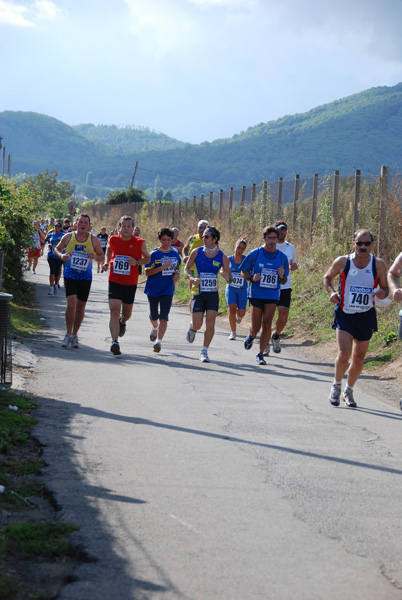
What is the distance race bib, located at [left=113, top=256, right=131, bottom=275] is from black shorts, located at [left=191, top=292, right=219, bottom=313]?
1.13 meters

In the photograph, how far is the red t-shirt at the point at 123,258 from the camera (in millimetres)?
13456

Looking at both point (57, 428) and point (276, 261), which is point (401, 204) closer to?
point (276, 261)

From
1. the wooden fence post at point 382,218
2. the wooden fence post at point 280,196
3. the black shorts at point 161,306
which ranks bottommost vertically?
the black shorts at point 161,306

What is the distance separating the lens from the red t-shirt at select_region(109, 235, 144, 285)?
13.5 m

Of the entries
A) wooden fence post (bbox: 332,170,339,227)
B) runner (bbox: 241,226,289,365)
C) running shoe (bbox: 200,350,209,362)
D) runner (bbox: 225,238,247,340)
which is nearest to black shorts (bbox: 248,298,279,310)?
runner (bbox: 241,226,289,365)

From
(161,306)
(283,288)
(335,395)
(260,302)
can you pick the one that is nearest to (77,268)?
(161,306)

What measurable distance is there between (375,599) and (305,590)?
1.05 feet

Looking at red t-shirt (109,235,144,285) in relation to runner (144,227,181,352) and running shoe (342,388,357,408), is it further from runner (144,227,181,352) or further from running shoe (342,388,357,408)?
running shoe (342,388,357,408)

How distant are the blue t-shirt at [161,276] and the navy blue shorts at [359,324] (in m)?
4.74

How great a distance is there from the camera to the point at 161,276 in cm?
1426

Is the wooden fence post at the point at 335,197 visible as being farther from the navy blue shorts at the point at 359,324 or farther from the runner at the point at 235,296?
the navy blue shorts at the point at 359,324

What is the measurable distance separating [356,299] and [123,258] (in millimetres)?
4640

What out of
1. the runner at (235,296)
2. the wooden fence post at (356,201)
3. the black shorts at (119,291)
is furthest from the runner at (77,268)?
the wooden fence post at (356,201)

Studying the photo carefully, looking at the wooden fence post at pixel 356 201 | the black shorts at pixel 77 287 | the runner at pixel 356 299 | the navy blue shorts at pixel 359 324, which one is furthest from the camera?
the wooden fence post at pixel 356 201
